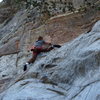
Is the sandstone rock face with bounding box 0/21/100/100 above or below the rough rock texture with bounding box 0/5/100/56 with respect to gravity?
above

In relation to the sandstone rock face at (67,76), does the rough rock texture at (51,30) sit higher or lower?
lower

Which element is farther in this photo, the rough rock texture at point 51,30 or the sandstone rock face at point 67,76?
A: the rough rock texture at point 51,30

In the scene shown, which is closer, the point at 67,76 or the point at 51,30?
the point at 67,76

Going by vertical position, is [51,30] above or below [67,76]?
below

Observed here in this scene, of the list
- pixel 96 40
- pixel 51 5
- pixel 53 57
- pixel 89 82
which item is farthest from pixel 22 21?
pixel 89 82

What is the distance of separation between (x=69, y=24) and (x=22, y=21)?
4.35 meters

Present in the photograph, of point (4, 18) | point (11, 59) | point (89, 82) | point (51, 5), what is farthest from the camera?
point (4, 18)

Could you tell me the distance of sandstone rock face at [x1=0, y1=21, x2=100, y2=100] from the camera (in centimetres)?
1153

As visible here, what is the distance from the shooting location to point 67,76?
12766 millimetres

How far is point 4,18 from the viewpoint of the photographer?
28.4 meters

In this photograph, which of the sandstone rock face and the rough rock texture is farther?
the rough rock texture

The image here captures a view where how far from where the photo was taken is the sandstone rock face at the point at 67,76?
11531 mm

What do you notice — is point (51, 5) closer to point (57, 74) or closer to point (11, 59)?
point (11, 59)

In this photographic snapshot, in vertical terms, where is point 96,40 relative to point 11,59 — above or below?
above
